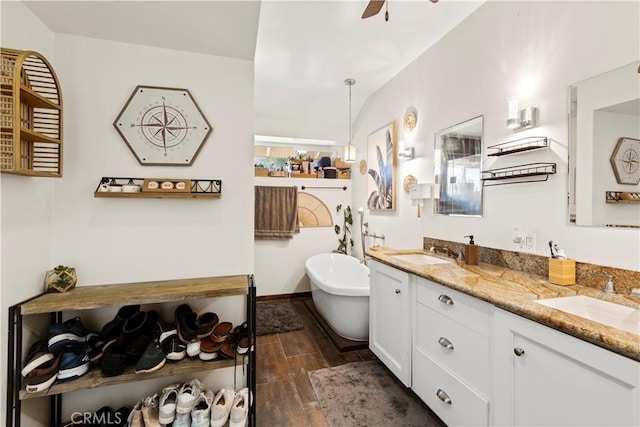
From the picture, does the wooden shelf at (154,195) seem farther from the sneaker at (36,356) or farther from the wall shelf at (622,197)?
the wall shelf at (622,197)

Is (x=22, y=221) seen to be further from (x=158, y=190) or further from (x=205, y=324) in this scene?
(x=205, y=324)

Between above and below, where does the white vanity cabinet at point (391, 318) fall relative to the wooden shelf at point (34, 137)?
below

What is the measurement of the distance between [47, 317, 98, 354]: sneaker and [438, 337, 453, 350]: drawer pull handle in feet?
6.09

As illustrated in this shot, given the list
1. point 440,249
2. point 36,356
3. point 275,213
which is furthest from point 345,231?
point 36,356

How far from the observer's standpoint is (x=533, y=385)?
3.59 ft

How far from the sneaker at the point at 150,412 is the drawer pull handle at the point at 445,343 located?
1.52 meters

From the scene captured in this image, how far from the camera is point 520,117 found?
176 cm

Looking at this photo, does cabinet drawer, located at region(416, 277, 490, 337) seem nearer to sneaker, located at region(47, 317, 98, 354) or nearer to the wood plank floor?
the wood plank floor

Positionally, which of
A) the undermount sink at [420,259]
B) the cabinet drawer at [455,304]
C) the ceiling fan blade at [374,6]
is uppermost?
the ceiling fan blade at [374,6]

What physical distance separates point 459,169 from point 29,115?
2667 millimetres

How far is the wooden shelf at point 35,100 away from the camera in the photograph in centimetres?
108

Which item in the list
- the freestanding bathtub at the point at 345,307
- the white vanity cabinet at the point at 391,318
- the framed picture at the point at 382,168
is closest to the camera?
the white vanity cabinet at the point at 391,318

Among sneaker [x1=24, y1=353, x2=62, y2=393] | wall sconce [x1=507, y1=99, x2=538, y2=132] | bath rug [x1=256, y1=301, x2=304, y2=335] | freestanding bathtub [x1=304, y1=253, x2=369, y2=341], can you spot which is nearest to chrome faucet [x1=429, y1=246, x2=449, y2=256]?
freestanding bathtub [x1=304, y1=253, x2=369, y2=341]

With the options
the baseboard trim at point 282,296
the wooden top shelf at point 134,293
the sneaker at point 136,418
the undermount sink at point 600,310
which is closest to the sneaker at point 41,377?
the wooden top shelf at point 134,293
